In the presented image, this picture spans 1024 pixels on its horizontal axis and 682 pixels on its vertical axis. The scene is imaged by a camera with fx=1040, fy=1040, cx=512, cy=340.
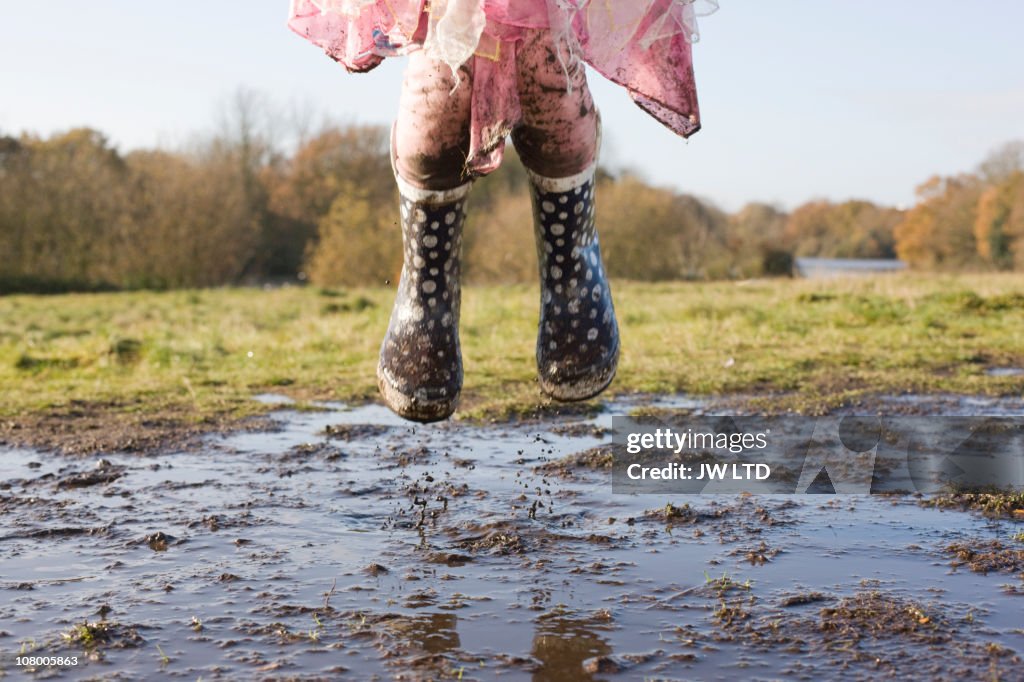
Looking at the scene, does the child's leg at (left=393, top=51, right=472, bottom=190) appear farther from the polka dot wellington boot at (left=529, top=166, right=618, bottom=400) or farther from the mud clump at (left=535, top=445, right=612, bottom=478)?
the mud clump at (left=535, top=445, right=612, bottom=478)

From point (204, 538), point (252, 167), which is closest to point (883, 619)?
point (204, 538)

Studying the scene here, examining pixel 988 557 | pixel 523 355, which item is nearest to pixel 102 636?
pixel 988 557

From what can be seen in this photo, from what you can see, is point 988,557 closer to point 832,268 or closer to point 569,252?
point 569,252

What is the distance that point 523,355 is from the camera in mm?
8375

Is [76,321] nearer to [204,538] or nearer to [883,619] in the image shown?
[204,538]

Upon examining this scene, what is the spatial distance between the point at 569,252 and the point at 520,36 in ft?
2.01

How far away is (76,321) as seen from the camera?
1502 cm

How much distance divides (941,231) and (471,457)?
51.7 metres

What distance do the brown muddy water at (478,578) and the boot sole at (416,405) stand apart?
0.50m

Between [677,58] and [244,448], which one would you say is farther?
[244,448]

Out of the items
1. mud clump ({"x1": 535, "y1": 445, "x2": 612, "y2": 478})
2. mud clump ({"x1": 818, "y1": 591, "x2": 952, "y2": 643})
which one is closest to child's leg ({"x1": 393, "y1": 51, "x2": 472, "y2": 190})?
mud clump ({"x1": 818, "y1": 591, "x2": 952, "y2": 643})

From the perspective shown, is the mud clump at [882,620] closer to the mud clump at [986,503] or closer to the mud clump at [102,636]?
the mud clump at [986,503]

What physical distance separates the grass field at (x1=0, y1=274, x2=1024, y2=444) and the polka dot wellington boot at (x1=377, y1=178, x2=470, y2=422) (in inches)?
117

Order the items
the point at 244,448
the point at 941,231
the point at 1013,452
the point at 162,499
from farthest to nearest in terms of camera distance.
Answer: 1. the point at 941,231
2. the point at 244,448
3. the point at 1013,452
4. the point at 162,499
